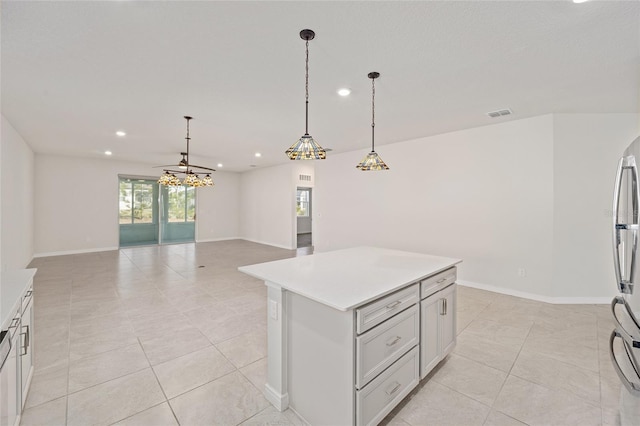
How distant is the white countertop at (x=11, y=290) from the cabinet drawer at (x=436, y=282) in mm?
2450

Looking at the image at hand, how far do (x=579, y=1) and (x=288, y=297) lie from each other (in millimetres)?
2685

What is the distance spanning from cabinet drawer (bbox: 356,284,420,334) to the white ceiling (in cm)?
192

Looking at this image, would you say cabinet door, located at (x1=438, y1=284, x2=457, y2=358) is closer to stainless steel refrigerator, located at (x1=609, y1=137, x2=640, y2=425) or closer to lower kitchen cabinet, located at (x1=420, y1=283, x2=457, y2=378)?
lower kitchen cabinet, located at (x1=420, y1=283, x2=457, y2=378)

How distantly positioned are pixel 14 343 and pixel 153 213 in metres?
8.55

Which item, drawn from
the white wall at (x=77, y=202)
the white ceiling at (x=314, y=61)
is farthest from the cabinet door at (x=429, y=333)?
the white wall at (x=77, y=202)

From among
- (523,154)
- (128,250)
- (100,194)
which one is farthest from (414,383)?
(100,194)

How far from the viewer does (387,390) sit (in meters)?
1.76

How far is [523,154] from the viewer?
4062mm

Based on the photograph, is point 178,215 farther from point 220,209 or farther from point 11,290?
point 11,290

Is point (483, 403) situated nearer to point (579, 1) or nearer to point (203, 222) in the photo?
point (579, 1)

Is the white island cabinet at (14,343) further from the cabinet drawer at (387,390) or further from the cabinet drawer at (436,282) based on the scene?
the cabinet drawer at (436,282)

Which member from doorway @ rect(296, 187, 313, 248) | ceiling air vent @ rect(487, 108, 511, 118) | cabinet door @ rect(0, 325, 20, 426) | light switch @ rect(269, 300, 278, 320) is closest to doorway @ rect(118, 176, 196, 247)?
doorway @ rect(296, 187, 313, 248)

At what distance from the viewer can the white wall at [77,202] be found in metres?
7.12

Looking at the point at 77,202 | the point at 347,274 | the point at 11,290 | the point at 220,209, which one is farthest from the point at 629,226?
the point at 77,202
